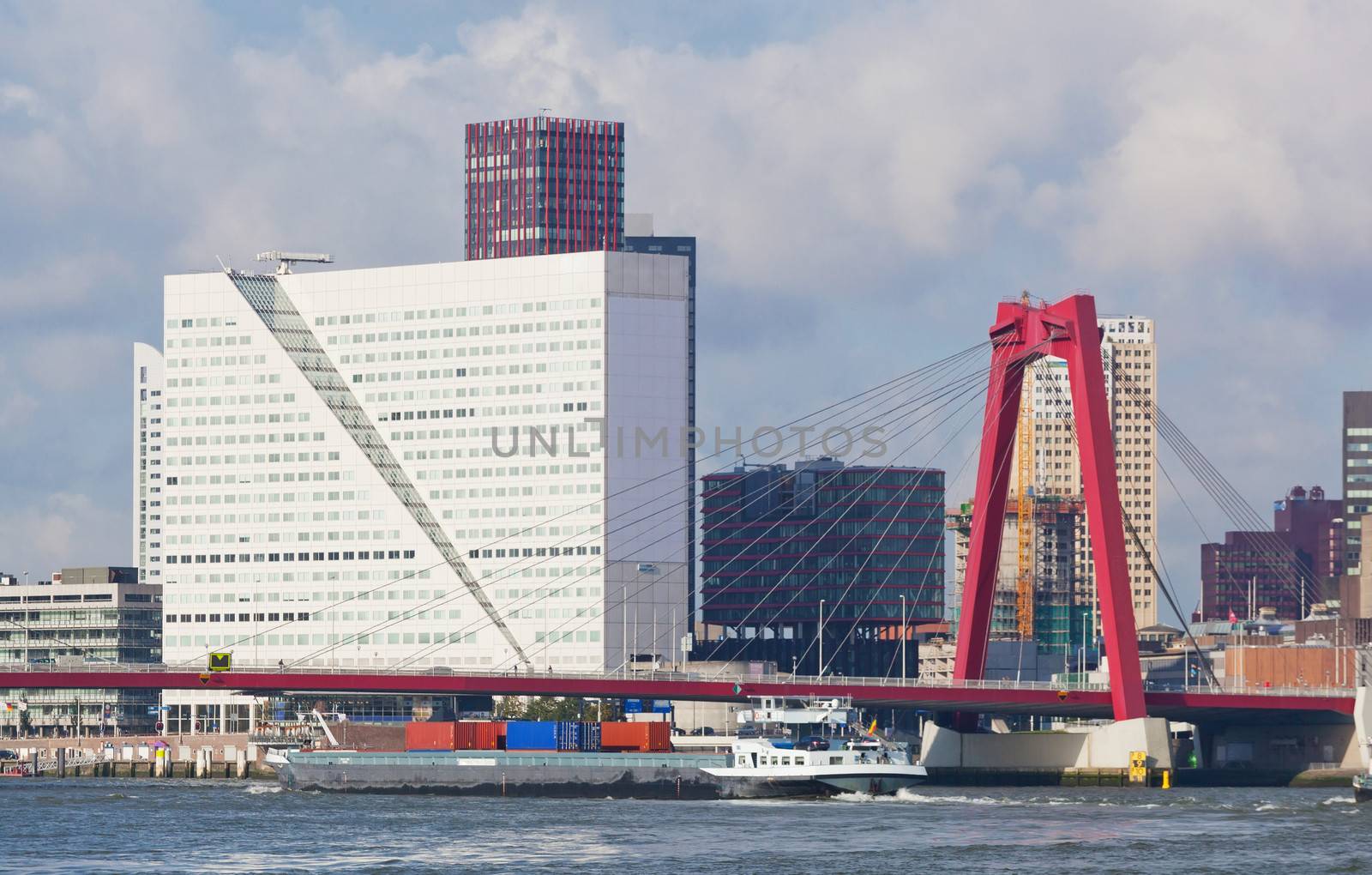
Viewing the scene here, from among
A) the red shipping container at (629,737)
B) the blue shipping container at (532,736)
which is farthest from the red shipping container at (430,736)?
the red shipping container at (629,737)

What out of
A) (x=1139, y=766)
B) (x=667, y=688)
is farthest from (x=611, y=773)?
(x=1139, y=766)

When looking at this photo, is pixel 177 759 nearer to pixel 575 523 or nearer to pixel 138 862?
pixel 575 523

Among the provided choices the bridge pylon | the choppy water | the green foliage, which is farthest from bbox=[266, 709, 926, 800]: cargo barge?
the green foliage

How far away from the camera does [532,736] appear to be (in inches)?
4318

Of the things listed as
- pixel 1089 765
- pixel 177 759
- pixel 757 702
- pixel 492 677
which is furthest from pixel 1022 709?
pixel 177 759

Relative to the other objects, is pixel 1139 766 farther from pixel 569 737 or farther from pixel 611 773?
pixel 569 737

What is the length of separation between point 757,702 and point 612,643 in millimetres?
74110

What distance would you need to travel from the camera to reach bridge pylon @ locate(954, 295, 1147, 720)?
111 m

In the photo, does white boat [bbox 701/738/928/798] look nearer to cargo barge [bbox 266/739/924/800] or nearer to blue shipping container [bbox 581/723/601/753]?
cargo barge [bbox 266/739/924/800]

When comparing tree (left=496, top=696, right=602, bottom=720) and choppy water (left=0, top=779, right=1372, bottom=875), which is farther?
tree (left=496, top=696, right=602, bottom=720)

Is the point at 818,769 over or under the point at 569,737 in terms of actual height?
under

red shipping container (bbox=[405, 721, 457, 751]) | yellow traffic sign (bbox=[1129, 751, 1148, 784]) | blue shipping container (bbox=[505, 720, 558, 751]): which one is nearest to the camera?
blue shipping container (bbox=[505, 720, 558, 751])

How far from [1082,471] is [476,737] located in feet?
109

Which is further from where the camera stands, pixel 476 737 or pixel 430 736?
pixel 430 736
